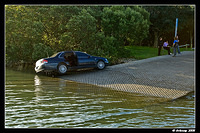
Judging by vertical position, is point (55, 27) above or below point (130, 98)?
above

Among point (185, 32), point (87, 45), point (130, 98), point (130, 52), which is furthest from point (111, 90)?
point (185, 32)

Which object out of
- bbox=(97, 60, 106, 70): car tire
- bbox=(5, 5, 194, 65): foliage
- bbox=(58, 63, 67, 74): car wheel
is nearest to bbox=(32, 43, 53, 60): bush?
bbox=(5, 5, 194, 65): foliage

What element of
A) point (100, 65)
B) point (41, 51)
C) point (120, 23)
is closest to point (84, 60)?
point (100, 65)

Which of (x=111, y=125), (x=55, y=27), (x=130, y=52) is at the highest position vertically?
(x=55, y=27)

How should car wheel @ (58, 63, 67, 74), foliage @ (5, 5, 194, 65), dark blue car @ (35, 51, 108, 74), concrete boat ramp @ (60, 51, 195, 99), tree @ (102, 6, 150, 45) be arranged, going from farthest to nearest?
1. tree @ (102, 6, 150, 45)
2. foliage @ (5, 5, 194, 65)
3. car wheel @ (58, 63, 67, 74)
4. dark blue car @ (35, 51, 108, 74)
5. concrete boat ramp @ (60, 51, 195, 99)

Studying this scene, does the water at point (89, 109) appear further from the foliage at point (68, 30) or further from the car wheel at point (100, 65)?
the foliage at point (68, 30)

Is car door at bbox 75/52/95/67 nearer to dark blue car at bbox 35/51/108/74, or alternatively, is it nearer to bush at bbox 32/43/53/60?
dark blue car at bbox 35/51/108/74

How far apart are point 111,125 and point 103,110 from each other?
180 cm

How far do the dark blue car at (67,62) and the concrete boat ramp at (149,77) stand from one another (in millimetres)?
387

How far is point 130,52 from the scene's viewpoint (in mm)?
24109

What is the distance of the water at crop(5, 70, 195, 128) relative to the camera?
8.67m

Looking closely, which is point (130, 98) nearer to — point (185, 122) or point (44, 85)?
point (185, 122)

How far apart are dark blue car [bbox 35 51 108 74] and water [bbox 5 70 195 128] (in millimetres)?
3239

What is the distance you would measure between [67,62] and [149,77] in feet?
15.6
